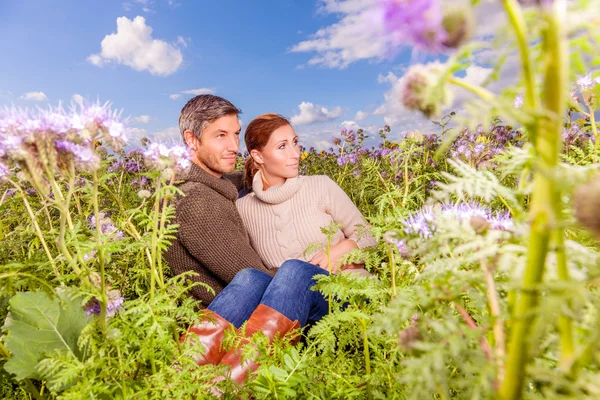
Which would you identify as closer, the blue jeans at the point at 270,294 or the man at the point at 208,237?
the blue jeans at the point at 270,294

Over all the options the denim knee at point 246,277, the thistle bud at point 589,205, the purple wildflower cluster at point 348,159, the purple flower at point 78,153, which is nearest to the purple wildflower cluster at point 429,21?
the thistle bud at point 589,205

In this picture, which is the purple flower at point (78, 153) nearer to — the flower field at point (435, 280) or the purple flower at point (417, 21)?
the flower field at point (435, 280)

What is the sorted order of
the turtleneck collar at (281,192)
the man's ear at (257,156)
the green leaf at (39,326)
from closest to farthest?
the green leaf at (39,326) < the turtleneck collar at (281,192) < the man's ear at (257,156)

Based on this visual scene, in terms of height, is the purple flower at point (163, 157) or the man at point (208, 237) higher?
the purple flower at point (163, 157)

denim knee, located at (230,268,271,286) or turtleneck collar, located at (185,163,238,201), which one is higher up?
turtleneck collar, located at (185,163,238,201)

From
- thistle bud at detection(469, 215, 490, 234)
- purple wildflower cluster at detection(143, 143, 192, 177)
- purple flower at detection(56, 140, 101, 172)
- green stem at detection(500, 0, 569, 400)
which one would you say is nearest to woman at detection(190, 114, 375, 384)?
purple wildflower cluster at detection(143, 143, 192, 177)

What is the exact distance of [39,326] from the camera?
66.5 inches

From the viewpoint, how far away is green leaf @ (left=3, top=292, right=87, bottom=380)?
161 centimetres

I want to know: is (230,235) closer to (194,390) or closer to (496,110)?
(194,390)

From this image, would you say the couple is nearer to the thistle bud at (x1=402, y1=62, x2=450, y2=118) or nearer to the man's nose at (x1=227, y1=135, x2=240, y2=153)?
the man's nose at (x1=227, y1=135, x2=240, y2=153)

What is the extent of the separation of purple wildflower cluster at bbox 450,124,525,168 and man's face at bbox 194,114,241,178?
1.74m

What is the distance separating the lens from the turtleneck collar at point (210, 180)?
2859 millimetres

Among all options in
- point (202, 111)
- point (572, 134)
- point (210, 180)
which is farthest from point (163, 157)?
point (572, 134)

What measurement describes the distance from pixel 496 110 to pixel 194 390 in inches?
52.9
